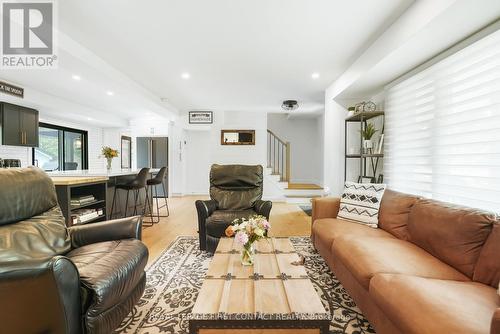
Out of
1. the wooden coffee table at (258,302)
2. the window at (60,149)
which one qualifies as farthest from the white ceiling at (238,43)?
the wooden coffee table at (258,302)

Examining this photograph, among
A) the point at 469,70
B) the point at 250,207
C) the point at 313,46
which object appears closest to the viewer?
the point at 469,70

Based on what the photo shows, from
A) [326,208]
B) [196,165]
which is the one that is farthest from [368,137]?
[196,165]

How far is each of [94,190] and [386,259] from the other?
3.45m

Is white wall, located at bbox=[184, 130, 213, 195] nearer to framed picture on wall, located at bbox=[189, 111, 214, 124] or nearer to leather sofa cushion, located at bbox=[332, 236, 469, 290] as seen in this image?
framed picture on wall, located at bbox=[189, 111, 214, 124]

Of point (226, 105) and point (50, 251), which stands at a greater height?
point (226, 105)

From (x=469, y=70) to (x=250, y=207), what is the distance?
2.71 m

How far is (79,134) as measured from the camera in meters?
7.33

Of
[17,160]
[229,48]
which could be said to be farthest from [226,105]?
[17,160]

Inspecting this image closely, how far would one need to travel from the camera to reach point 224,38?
2.88 m

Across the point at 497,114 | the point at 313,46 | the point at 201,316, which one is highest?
the point at 313,46

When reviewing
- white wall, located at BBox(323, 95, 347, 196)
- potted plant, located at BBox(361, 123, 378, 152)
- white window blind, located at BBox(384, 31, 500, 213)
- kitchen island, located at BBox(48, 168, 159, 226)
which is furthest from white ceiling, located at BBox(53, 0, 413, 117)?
kitchen island, located at BBox(48, 168, 159, 226)

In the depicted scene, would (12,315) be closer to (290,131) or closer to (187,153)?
(187,153)

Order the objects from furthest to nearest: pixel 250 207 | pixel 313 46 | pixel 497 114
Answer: pixel 250 207, pixel 313 46, pixel 497 114

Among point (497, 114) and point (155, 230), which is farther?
point (155, 230)
